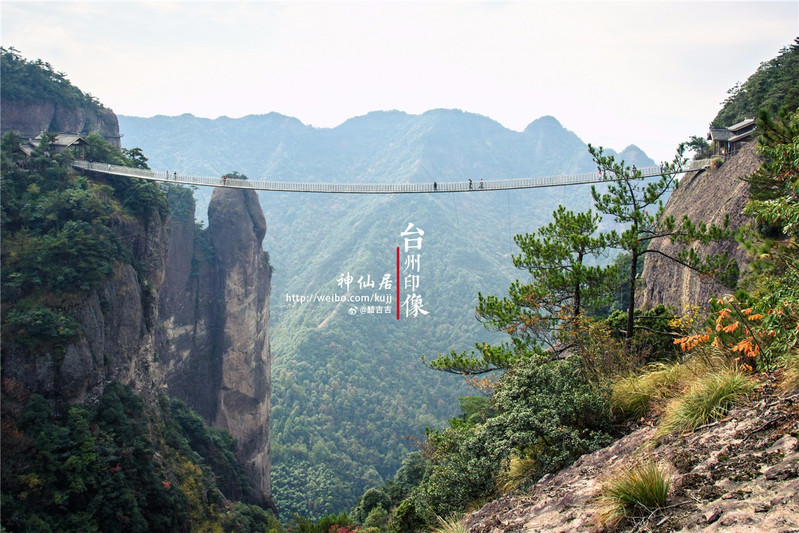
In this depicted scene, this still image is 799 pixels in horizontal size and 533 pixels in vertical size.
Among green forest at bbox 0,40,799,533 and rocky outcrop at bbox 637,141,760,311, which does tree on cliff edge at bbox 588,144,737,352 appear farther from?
rocky outcrop at bbox 637,141,760,311

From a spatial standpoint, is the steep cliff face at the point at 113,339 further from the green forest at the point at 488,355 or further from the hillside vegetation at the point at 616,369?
the hillside vegetation at the point at 616,369

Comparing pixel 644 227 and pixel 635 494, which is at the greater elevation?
pixel 644 227

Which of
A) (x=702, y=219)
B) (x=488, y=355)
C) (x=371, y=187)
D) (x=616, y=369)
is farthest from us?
(x=371, y=187)

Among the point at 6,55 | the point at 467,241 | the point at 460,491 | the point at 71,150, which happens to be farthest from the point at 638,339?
the point at 467,241

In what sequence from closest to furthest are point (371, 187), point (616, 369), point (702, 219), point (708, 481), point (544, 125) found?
point (708, 481) → point (616, 369) → point (702, 219) → point (371, 187) → point (544, 125)

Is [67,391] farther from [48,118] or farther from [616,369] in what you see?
[48,118]

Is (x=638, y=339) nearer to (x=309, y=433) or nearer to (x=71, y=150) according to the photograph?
(x=71, y=150)

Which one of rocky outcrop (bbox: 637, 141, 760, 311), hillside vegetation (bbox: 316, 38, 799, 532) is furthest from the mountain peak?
hillside vegetation (bbox: 316, 38, 799, 532)

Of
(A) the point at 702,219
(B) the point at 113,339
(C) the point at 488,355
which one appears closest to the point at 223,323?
(B) the point at 113,339
